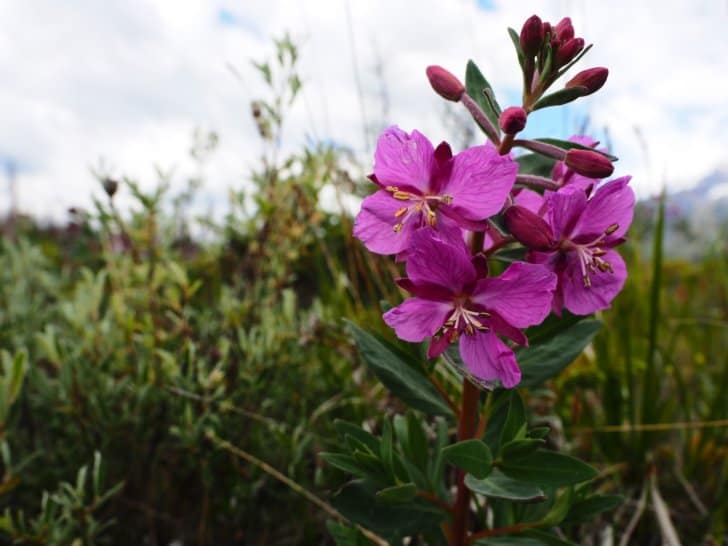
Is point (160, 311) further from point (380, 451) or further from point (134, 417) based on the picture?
point (380, 451)

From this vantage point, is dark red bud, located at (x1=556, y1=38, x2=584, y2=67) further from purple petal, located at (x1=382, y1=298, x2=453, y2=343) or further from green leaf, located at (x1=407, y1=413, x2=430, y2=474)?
green leaf, located at (x1=407, y1=413, x2=430, y2=474)

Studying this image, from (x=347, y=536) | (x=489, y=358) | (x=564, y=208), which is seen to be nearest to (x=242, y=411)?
(x=347, y=536)

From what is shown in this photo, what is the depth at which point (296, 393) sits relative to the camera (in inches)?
83.7

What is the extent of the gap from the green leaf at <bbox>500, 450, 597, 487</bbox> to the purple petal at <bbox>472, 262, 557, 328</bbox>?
0.24 meters

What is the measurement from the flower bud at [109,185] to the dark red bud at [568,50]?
1223 millimetres

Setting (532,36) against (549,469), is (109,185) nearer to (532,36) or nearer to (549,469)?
(532,36)

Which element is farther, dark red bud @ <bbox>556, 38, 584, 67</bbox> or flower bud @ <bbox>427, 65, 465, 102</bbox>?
flower bud @ <bbox>427, 65, 465, 102</bbox>

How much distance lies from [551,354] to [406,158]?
1.58 ft

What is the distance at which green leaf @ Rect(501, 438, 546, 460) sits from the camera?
1.05 metres

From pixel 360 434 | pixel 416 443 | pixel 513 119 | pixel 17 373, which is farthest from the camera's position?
pixel 17 373

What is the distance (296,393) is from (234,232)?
4.84ft

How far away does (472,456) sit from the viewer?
104 cm

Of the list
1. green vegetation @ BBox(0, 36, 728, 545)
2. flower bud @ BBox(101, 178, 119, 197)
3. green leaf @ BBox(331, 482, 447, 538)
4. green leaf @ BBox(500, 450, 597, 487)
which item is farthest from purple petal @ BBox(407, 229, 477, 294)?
flower bud @ BBox(101, 178, 119, 197)

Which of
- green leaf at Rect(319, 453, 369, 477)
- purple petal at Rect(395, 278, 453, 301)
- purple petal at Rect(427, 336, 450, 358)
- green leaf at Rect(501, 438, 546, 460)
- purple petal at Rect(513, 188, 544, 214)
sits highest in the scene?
purple petal at Rect(513, 188, 544, 214)
